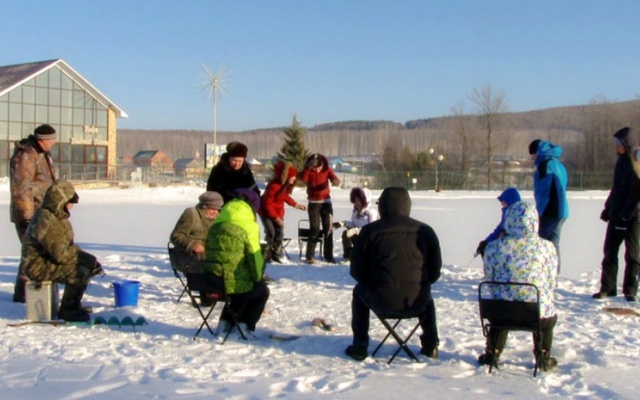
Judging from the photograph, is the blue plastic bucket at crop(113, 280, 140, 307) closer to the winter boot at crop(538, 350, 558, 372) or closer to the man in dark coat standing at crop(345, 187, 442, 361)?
the man in dark coat standing at crop(345, 187, 442, 361)

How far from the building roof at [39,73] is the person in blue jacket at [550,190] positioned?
41.5 metres

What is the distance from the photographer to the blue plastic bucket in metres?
7.05

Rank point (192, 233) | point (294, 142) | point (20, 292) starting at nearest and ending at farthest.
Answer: point (20, 292) < point (192, 233) < point (294, 142)

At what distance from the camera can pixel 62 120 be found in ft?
149

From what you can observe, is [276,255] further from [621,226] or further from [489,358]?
[489,358]

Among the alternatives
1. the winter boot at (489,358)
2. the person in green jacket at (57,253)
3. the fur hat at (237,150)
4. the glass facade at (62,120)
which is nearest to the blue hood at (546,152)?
the fur hat at (237,150)

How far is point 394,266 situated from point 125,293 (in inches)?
125

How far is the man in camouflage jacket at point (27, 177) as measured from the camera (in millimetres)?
7266

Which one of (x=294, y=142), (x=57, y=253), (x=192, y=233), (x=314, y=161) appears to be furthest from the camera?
(x=294, y=142)

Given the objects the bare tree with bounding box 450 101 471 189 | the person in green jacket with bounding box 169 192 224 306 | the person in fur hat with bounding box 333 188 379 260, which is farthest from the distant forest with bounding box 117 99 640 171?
the person in green jacket with bounding box 169 192 224 306

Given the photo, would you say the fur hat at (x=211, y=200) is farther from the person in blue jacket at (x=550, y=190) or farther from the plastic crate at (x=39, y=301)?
the person in blue jacket at (x=550, y=190)

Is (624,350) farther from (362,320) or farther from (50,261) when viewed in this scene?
(50,261)

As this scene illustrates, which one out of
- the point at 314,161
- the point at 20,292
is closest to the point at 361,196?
the point at 314,161

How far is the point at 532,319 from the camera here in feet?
15.6
